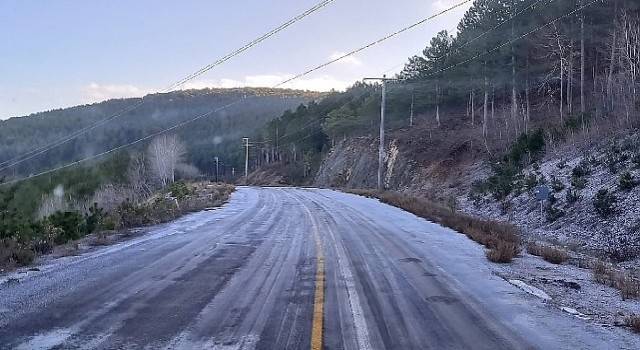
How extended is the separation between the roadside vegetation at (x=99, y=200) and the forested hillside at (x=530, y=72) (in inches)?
747

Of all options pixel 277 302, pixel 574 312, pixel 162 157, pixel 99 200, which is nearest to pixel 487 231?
pixel 574 312

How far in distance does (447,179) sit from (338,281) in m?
35.3

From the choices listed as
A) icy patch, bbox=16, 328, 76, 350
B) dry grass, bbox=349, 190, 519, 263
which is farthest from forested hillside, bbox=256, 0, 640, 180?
A: icy patch, bbox=16, 328, 76, 350

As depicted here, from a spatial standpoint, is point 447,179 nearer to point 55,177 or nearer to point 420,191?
point 420,191

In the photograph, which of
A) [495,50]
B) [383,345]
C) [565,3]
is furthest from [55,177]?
[383,345]

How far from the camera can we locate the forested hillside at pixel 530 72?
109ft

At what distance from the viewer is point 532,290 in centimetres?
895

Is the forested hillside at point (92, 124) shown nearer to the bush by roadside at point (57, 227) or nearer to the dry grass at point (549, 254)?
the bush by roadside at point (57, 227)

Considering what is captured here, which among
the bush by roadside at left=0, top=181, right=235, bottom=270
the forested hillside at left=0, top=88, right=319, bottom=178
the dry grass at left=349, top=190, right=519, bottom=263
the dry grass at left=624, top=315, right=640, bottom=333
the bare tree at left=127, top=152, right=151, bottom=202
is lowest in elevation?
the dry grass at left=624, top=315, right=640, bottom=333

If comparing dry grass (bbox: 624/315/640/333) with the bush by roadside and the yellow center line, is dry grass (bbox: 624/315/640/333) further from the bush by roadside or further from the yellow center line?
the bush by roadside

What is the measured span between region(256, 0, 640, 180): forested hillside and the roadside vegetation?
19.0 meters

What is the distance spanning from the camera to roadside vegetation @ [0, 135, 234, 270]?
1326 cm

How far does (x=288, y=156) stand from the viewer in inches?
4407

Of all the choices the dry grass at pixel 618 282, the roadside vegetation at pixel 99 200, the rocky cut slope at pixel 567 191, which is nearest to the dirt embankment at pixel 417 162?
the rocky cut slope at pixel 567 191
